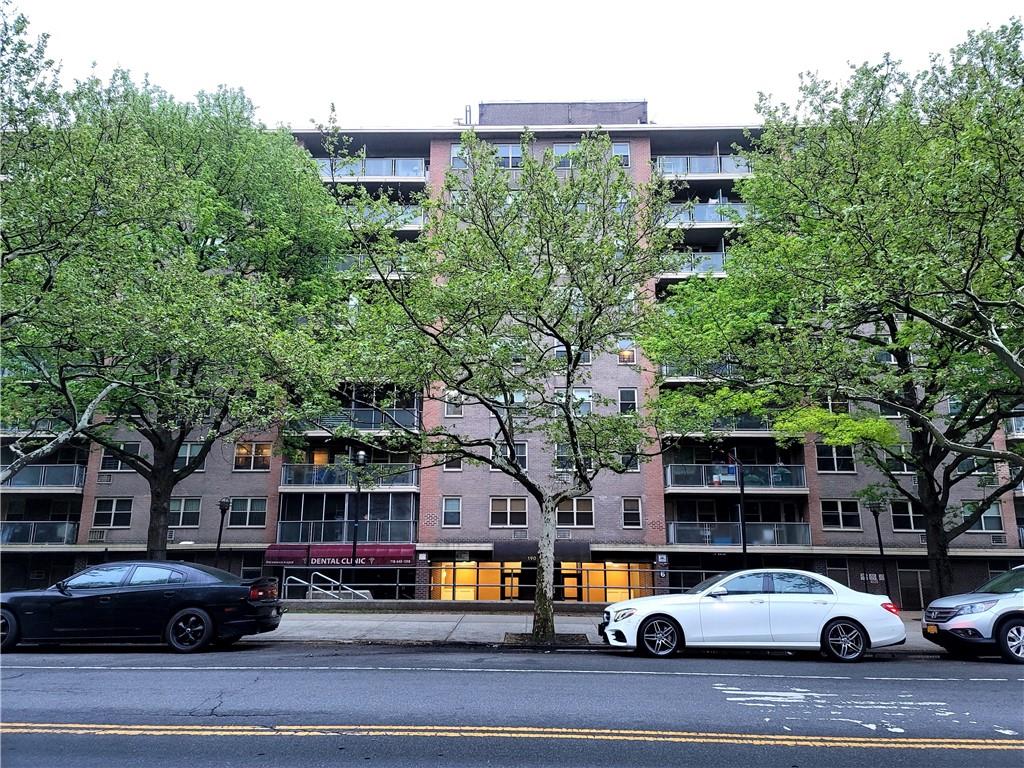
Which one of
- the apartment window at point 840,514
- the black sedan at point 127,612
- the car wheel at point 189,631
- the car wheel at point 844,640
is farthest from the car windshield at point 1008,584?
the apartment window at point 840,514

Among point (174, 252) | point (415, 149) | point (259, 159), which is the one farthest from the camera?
point (415, 149)

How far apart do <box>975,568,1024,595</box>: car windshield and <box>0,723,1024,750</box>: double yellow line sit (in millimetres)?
6070

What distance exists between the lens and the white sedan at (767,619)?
1034 centimetres

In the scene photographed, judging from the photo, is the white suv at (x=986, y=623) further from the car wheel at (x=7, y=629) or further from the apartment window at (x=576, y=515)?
the apartment window at (x=576, y=515)

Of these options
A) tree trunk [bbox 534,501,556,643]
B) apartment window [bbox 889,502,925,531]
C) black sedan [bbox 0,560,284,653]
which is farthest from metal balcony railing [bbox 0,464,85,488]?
apartment window [bbox 889,502,925,531]

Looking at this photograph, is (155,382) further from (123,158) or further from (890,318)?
(890,318)

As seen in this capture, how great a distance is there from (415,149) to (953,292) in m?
29.3

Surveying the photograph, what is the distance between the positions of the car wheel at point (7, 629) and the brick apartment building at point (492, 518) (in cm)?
1619

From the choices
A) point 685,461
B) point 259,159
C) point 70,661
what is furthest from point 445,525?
point 70,661

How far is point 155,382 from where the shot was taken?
15.8 m

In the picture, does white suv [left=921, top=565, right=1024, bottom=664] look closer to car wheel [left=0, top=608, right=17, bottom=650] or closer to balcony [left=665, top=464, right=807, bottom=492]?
car wheel [left=0, top=608, right=17, bottom=650]

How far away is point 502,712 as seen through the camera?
6.86 m

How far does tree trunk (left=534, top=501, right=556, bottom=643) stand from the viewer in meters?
12.2

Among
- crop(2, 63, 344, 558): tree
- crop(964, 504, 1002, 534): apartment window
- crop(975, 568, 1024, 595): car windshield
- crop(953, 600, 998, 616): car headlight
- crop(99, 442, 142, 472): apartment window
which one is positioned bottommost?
crop(953, 600, 998, 616): car headlight
